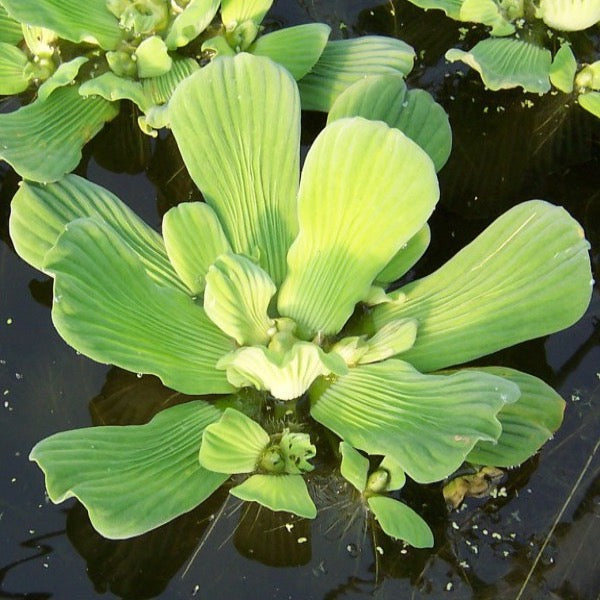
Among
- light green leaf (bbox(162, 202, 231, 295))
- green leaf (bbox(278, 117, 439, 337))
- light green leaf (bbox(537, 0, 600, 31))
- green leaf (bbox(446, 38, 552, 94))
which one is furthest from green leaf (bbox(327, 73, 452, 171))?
light green leaf (bbox(537, 0, 600, 31))

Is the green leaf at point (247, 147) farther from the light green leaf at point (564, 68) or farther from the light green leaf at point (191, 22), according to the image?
the light green leaf at point (564, 68)

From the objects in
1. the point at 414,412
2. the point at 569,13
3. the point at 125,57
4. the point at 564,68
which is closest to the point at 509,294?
the point at 414,412

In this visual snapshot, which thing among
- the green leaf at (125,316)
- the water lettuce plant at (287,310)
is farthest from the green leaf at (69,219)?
the green leaf at (125,316)

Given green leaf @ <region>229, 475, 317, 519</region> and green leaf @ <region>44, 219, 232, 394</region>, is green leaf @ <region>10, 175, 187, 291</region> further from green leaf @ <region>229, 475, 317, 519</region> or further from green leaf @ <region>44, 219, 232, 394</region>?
green leaf @ <region>229, 475, 317, 519</region>

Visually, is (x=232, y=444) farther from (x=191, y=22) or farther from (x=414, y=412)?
(x=191, y=22)

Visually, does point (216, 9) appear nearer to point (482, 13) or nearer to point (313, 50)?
point (313, 50)

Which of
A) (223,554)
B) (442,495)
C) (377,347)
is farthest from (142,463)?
(442,495)
